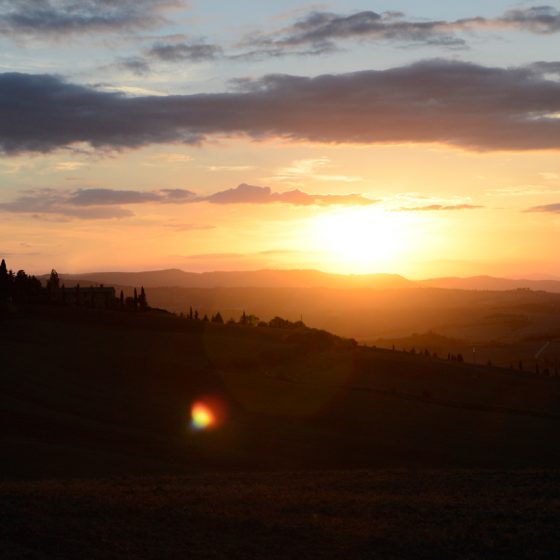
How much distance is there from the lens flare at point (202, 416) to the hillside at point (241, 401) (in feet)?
1.83

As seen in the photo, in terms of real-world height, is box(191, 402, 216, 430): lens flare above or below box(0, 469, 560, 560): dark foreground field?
below

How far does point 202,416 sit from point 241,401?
4.98 m

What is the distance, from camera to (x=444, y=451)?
45062 mm

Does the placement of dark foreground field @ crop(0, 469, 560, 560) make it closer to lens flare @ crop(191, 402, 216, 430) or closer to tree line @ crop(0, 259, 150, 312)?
lens flare @ crop(191, 402, 216, 430)

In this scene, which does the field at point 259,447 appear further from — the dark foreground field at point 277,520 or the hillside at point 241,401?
the hillside at point 241,401

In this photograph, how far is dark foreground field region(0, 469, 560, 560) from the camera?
16438mm

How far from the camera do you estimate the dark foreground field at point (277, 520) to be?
53.9ft

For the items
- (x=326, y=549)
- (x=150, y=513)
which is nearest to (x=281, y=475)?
(x=150, y=513)

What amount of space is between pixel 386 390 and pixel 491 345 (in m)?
77.1

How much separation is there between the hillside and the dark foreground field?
35.2 ft

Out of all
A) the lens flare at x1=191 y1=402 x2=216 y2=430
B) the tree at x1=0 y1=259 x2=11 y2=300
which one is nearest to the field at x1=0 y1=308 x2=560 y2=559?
the lens flare at x1=191 y1=402 x2=216 y2=430

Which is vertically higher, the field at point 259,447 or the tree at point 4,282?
the tree at point 4,282

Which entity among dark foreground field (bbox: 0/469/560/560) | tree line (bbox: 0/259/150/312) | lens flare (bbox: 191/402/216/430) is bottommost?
lens flare (bbox: 191/402/216/430)

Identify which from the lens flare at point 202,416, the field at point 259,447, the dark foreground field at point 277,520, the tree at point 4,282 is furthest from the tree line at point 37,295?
the dark foreground field at point 277,520
